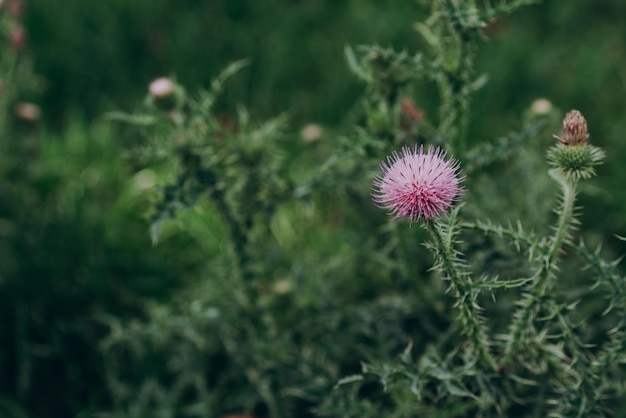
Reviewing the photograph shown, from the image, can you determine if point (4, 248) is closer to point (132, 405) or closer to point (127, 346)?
point (127, 346)

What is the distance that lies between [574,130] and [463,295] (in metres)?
0.41

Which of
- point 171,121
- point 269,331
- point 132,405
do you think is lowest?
point 132,405

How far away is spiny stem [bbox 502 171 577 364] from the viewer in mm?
1457

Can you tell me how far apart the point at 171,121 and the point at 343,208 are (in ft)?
3.61

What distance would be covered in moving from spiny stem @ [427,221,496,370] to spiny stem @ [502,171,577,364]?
69 mm

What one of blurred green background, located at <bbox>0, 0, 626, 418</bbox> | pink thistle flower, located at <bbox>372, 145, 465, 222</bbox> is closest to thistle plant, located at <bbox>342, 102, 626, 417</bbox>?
pink thistle flower, located at <bbox>372, 145, 465, 222</bbox>

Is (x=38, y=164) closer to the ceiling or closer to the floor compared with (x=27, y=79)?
closer to the floor

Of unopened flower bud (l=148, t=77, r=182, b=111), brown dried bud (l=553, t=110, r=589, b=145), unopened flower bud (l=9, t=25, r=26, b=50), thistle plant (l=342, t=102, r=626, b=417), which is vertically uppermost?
unopened flower bud (l=9, t=25, r=26, b=50)

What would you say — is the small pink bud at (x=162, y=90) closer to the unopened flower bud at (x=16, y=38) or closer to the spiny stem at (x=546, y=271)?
the spiny stem at (x=546, y=271)

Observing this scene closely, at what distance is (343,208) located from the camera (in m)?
2.92

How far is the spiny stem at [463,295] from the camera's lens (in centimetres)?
135

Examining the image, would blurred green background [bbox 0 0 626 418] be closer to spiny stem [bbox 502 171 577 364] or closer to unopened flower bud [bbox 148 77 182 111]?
spiny stem [bbox 502 171 577 364]

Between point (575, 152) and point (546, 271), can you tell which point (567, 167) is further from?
point (546, 271)

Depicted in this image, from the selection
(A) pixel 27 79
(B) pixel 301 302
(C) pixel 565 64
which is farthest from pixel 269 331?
(C) pixel 565 64
